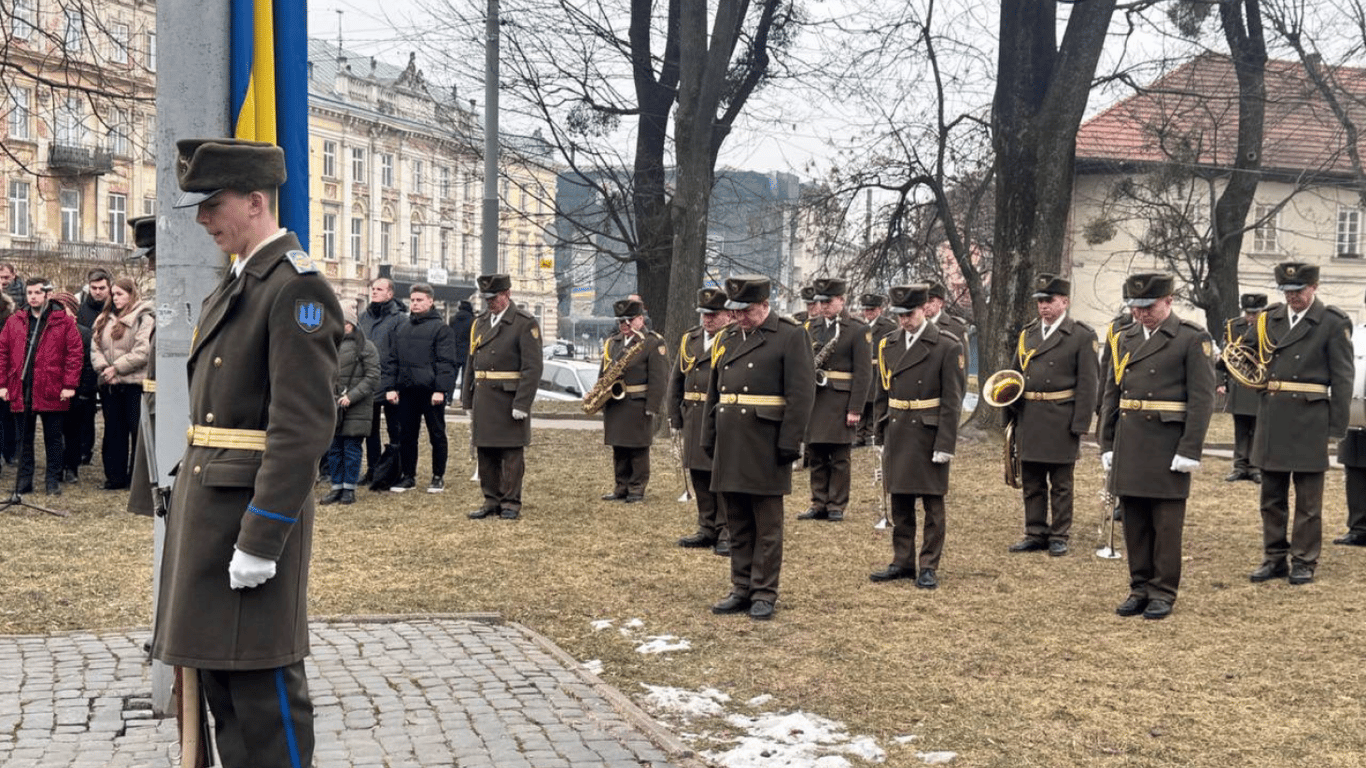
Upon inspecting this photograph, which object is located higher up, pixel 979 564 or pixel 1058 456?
pixel 1058 456

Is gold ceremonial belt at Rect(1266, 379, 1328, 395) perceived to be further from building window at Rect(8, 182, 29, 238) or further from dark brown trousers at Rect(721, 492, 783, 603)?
building window at Rect(8, 182, 29, 238)

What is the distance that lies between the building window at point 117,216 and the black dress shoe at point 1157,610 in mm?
52850

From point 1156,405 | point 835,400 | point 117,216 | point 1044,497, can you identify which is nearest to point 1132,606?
point 1156,405

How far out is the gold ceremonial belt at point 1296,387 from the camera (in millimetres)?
10227

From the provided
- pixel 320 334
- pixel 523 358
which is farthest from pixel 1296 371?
pixel 320 334

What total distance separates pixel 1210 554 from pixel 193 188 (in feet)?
30.9

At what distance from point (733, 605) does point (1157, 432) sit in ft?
9.25

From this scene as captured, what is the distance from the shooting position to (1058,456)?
1155 cm

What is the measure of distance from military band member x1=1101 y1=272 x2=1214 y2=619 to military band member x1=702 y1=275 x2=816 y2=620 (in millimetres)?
2069

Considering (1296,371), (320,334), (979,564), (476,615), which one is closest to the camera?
(320,334)

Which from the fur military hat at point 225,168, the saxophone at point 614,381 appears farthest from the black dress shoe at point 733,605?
→ the saxophone at point 614,381

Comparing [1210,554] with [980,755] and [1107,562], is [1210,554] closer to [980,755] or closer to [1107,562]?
[1107,562]

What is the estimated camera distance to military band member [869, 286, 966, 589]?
9.98 m

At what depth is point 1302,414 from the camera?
10227mm
